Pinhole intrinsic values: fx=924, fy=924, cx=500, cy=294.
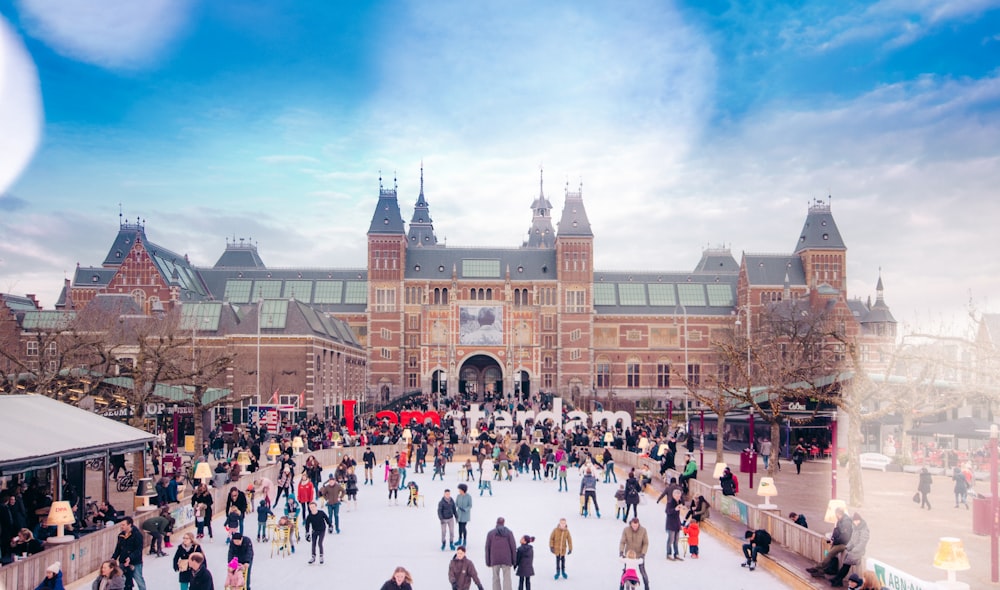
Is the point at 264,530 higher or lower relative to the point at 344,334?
lower

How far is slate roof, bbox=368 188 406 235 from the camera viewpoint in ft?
270

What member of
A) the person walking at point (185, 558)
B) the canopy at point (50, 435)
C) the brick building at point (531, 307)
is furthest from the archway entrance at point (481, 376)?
the person walking at point (185, 558)

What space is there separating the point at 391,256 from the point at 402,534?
62.2 meters

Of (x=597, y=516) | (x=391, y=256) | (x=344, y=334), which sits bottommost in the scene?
(x=597, y=516)

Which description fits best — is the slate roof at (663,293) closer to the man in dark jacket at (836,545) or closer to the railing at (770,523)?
the railing at (770,523)

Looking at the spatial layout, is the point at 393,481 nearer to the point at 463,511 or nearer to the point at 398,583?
the point at 463,511

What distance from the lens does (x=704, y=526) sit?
21578 mm

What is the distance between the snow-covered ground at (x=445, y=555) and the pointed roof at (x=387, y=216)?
187 ft

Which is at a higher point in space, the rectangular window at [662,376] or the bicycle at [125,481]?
the rectangular window at [662,376]

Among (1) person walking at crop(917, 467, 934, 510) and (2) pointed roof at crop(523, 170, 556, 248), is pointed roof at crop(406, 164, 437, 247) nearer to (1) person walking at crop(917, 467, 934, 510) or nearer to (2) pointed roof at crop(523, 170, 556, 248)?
(2) pointed roof at crop(523, 170, 556, 248)

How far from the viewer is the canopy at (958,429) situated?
34.4 meters

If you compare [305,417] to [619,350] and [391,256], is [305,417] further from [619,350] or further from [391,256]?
[619,350]

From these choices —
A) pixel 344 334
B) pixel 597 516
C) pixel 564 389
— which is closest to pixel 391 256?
pixel 344 334

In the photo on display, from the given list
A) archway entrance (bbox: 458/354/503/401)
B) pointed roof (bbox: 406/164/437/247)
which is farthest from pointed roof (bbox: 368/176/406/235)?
pointed roof (bbox: 406/164/437/247)
